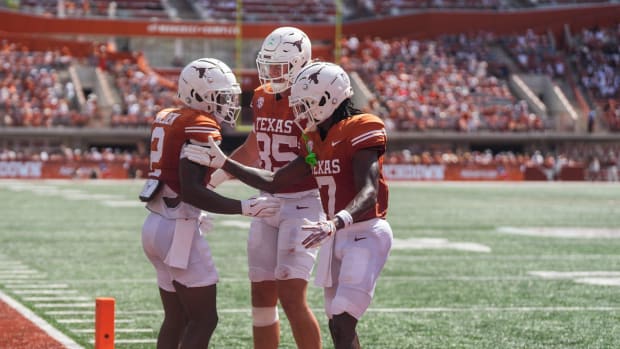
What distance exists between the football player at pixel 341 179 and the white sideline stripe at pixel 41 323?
277 centimetres

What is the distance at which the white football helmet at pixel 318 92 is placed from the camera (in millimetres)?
5922

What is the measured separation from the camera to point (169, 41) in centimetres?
4912

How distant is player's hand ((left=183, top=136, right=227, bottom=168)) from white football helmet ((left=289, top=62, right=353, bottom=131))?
0.45 m

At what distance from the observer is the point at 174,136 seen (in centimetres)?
599

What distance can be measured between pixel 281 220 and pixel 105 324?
3.84ft

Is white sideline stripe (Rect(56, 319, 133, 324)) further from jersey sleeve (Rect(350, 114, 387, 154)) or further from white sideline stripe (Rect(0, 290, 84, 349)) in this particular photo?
jersey sleeve (Rect(350, 114, 387, 154))

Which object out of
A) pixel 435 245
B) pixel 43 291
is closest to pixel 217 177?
pixel 43 291

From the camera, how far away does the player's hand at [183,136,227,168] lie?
5816mm

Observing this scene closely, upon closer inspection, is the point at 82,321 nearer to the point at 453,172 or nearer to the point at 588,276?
the point at 588,276

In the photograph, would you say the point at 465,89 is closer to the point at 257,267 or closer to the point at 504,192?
the point at 504,192

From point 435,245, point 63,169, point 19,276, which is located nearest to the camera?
point 19,276

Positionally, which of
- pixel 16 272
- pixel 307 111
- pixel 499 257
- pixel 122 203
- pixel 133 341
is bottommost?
pixel 122 203

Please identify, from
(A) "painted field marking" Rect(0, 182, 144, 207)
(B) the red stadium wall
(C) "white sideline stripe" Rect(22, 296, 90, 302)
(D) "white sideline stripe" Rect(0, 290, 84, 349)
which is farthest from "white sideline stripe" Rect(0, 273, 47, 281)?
(B) the red stadium wall

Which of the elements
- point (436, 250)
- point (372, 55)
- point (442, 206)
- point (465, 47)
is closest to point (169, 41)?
point (372, 55)
